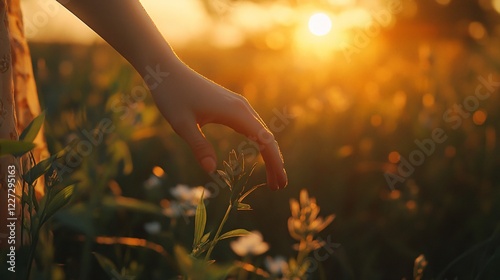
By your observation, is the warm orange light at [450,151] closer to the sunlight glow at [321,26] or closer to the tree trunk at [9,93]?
the tree trunk at [9,93]

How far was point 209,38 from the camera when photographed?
7.70m

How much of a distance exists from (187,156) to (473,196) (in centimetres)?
106

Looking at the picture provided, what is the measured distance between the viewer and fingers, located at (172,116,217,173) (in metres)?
0.97

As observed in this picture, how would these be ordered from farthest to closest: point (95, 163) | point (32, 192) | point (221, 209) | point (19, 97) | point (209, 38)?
1. point (209, 38)
2. point (221, 209)
3. point (95, 163)
4. point (19, 97)
5. point (32, 192)

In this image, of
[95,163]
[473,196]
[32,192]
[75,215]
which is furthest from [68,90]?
[32,192]

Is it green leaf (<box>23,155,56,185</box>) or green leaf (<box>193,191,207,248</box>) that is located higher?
green leaf (<box>23,155,56,185</box>)

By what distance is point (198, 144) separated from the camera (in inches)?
39.2

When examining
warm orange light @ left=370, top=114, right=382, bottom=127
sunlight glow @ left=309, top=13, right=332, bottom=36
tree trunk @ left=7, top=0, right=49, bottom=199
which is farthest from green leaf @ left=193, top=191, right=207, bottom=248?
sunlight glow @ left=309, top=13, right=332, bottom=36

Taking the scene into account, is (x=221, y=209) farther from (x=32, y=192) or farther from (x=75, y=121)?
(x=32, y=192)

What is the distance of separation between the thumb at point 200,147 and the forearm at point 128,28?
0.40 ft

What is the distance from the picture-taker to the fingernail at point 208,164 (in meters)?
0.97

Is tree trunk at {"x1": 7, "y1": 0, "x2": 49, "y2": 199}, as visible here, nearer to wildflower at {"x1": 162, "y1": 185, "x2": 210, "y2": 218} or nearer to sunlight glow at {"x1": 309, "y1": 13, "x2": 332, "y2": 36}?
wildflower at {"x1": 162, "y1": 185, "x2": 210, "y2": 218}

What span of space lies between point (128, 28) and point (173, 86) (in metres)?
0.12

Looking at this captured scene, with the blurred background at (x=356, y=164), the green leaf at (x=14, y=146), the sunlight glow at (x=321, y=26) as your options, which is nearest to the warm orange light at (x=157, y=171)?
the blurred background at (x=356, y=164)
